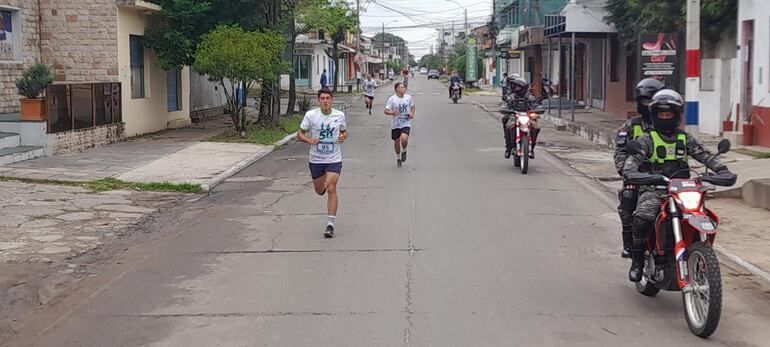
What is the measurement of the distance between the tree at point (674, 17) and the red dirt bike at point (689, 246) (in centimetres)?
1547

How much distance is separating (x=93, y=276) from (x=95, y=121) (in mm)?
12436

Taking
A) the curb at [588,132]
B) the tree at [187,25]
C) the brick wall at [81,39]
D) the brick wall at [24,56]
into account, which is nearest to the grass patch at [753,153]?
the curb at [588,132]

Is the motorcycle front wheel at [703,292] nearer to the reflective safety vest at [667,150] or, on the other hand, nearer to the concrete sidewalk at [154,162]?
the reflective safety vest at [667,150]

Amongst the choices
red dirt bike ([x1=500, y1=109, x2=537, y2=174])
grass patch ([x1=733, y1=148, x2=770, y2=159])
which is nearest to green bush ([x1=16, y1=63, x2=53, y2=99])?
red dirt bike ([x1=500, y1=109, x2=537, y2=174])

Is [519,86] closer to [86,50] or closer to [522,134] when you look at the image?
[522,134]

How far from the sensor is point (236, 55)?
68.8ft

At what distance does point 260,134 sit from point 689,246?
18.1 metres

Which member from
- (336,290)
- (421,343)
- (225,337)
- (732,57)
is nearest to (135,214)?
(336,290)

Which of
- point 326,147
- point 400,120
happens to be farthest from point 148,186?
point 326,147

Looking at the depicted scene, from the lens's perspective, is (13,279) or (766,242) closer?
(13,279)

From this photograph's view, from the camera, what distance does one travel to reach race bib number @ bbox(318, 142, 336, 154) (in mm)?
10133

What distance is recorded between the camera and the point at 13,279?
813 centimetres

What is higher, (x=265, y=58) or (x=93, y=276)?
(x=265, y=58)

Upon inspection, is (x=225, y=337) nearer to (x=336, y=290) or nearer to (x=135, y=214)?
(x=336, y=290)
